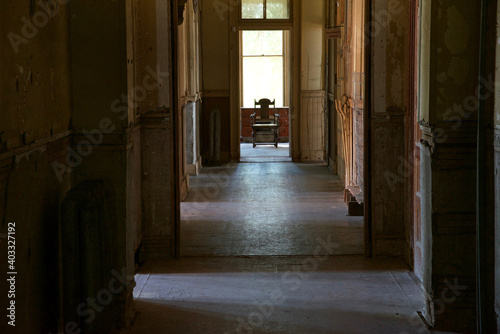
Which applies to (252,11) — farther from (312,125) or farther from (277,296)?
(277,296)

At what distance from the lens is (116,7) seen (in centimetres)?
395

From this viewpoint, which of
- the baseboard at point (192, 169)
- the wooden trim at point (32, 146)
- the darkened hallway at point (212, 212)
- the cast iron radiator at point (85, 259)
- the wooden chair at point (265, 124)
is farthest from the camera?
the wooden chair at point (265, 124)

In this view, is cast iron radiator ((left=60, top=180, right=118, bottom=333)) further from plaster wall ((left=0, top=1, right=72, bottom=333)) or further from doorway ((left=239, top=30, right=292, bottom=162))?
doorway ((left=239, top=30, right=292, bottom=162))

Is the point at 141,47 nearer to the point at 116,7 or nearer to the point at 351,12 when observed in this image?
the point at 116,7

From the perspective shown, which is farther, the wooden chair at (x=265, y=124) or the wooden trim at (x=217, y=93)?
the wooden chair at (x=265, y=124)


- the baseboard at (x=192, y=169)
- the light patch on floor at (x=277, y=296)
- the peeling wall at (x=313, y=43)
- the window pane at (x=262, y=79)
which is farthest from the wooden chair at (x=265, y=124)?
the light patch on floor at (x=277, y=296)

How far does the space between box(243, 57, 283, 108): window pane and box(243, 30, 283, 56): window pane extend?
15cm

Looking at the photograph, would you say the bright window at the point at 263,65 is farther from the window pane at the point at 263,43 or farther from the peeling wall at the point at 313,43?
the peeling wall at the point at 313,43

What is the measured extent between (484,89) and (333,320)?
5.69ft

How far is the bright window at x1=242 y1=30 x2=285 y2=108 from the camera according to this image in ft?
50.7

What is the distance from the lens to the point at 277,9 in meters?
11.9

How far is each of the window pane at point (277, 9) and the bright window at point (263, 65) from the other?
3462mm

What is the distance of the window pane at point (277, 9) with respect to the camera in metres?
11.9

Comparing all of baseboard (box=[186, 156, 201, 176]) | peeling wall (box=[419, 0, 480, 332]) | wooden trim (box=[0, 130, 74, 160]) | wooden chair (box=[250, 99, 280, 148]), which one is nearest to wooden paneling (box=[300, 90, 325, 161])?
wooden chair (box=[250, 99, 280, 148])
